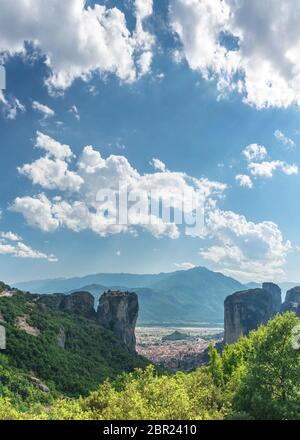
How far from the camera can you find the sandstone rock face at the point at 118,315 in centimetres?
15175

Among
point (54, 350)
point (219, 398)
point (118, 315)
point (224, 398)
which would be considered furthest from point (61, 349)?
point (224, 398)

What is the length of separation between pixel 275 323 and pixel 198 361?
17521 cm

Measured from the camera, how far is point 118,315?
154m

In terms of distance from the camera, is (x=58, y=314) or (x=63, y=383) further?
(x=58, y=314)

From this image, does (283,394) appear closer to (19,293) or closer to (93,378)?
(93,378)

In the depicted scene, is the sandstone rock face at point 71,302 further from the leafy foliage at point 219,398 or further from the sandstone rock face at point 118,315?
the leafy foliage at point 219,398

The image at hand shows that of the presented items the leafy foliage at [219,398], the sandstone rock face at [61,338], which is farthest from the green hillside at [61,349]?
the leafy foliage at [219,398]

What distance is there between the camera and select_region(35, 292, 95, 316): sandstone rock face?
468ft

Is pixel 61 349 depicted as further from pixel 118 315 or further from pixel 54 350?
pixel 118 315

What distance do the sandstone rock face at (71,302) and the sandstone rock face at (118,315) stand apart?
5.31m

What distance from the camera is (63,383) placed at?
269ft

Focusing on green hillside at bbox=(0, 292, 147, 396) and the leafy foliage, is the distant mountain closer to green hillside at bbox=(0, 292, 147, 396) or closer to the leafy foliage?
green hillside at bbox=(0, 292, 147, 396)

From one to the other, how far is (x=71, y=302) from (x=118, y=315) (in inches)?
770
